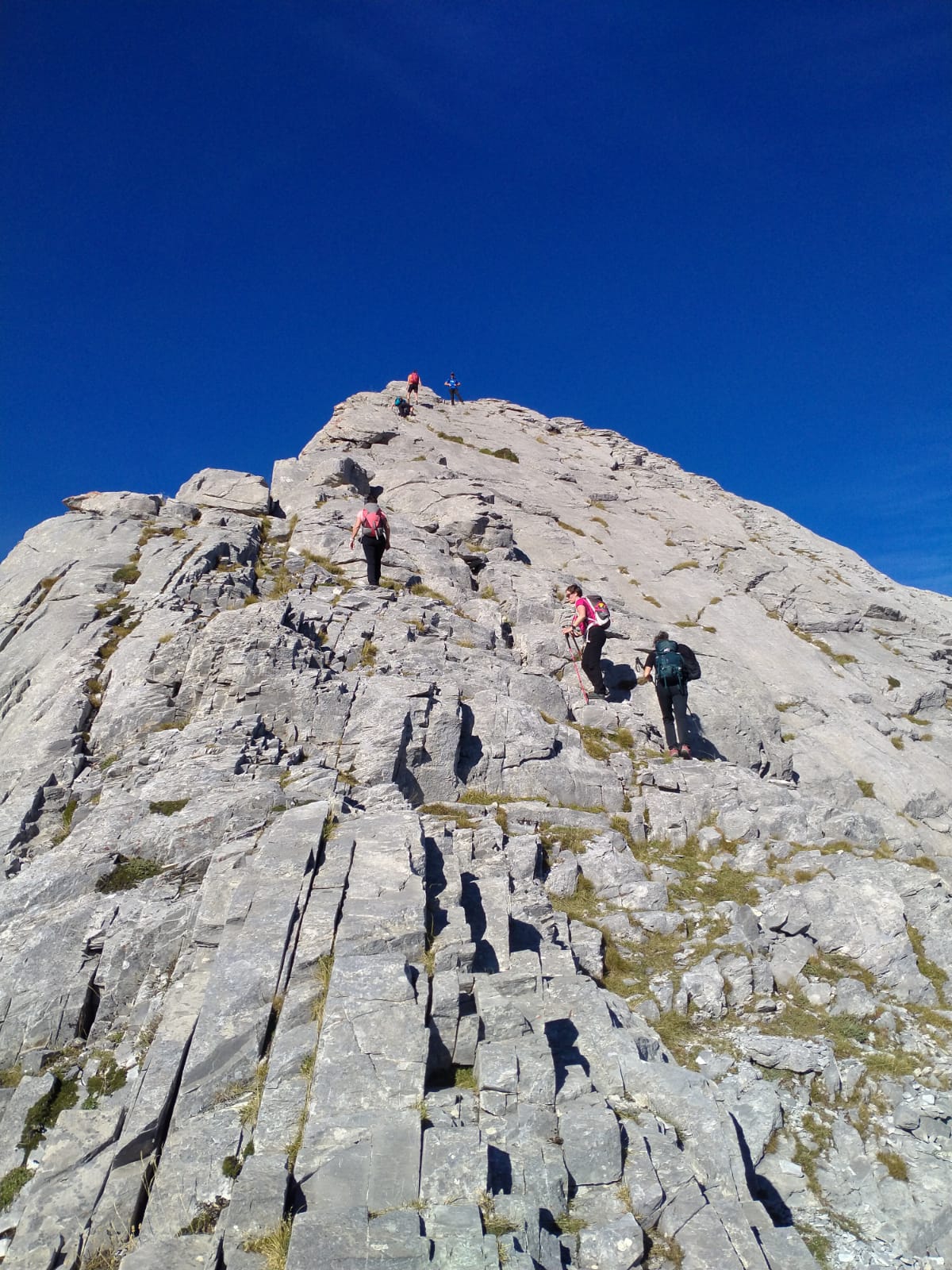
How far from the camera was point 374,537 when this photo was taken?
22.7m

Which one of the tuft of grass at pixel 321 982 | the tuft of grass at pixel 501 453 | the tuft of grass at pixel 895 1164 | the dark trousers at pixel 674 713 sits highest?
the tuft of grass at pixel 501 453

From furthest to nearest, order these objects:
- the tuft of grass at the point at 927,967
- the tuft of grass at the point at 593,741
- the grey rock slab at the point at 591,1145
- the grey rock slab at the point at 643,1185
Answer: the tuft of grass at the point at 593,741
the tuft of grass at the point at 927,967
the grey rock slab at the point at 591,1145
the grey rock slab at the point at 643,1185

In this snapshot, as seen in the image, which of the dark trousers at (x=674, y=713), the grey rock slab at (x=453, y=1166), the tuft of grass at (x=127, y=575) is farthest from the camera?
the tuft of grass at (x=127, y=575)

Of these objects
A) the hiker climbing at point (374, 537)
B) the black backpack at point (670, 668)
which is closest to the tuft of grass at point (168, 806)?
the hiker climbing at point (374, 537)

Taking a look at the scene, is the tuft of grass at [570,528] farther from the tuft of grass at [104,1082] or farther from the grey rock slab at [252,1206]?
the grey rock slab at [252,1206]

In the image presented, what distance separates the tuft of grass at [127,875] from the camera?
11.5 m

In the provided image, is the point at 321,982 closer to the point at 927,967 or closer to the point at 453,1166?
the point at 453,1166

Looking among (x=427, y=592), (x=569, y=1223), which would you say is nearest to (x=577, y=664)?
(x=427, y=592)

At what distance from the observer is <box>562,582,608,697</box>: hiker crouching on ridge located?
20.3m

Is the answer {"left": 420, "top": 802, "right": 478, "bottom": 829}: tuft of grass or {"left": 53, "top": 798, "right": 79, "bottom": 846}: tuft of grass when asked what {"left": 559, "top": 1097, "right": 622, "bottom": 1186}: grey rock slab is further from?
{"left": 53, "top": 798, "right": 79, "bottom": 846}: tuft of grass

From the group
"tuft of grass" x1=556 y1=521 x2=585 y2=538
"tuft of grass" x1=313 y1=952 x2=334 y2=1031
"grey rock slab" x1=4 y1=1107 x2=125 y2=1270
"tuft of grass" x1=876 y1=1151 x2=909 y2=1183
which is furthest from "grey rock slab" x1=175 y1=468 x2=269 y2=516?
"tuft of grass" x1=876 y1=1151 x2=909 y2=1183

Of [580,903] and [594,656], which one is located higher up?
[594,656]

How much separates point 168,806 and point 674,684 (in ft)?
42.7

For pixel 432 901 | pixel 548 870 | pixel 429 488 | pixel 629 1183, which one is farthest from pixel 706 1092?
pixel 429 488
